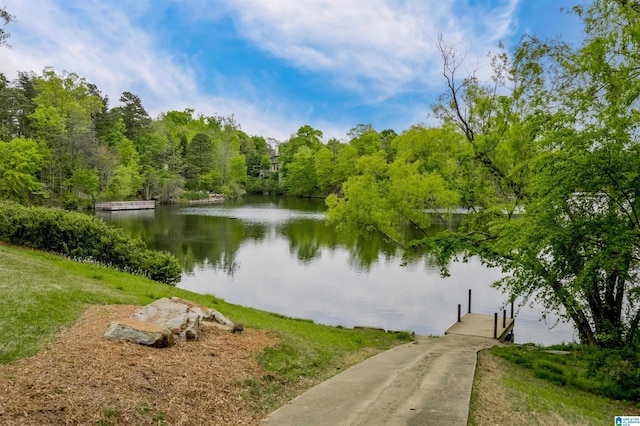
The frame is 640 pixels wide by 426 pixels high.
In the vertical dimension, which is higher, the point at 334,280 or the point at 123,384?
the point at 123,384

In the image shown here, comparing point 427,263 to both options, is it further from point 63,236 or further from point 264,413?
point 264,413

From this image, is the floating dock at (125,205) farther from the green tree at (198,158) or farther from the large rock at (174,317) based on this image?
the large rock at (174,317)

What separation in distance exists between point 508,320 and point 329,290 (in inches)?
331

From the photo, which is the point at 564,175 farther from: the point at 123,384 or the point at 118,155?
the point at 118,155

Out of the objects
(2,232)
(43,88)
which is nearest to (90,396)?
Result: (2,232)

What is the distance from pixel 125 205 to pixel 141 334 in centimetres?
5646

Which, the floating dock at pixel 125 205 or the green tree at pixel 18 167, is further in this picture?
the floating dock at pixel 125 205

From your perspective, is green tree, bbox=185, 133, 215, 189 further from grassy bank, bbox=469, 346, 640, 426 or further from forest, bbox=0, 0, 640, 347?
grassy bank, bbox=469, 346, 640, 426

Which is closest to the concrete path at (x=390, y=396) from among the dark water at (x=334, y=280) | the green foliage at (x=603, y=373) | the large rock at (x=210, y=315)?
the green foliage at (x=603, y=373)

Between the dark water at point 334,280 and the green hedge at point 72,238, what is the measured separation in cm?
336

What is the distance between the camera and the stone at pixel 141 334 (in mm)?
6970

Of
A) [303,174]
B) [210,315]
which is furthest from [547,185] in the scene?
[303,174]

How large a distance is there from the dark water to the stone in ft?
36.3

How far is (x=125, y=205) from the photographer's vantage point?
58.5 metres
